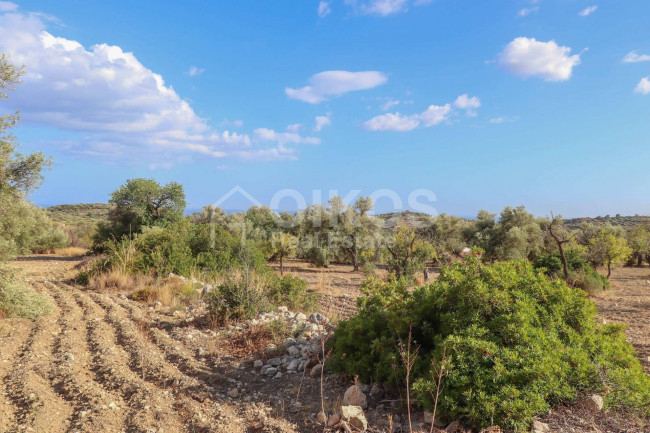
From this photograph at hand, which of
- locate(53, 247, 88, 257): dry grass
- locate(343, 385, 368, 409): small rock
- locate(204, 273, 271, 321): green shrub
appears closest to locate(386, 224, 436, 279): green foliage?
locate(204, 273, 271, 321): green shrub

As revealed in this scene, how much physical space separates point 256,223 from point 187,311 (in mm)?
20693

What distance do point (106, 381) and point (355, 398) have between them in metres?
2.92

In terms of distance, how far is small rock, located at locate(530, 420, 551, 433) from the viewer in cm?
314

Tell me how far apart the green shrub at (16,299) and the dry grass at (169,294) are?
7.76 feet

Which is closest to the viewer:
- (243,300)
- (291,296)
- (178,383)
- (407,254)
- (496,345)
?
(496,345)

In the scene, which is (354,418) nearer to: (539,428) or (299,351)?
(539,428)

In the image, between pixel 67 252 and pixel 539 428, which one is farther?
pixel 67 252

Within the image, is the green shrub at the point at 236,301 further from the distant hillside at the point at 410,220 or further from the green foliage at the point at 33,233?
the distant hillside at the point at 410,220

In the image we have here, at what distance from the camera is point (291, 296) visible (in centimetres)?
863

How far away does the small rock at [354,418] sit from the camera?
11.4ft

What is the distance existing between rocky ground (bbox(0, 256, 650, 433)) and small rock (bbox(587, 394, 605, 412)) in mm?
17

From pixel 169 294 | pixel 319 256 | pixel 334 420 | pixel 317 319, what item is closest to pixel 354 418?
pixel 334 420

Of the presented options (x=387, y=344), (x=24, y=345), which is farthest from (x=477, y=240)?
(x=24, y=345)

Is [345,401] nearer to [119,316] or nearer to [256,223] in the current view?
[119,316]
